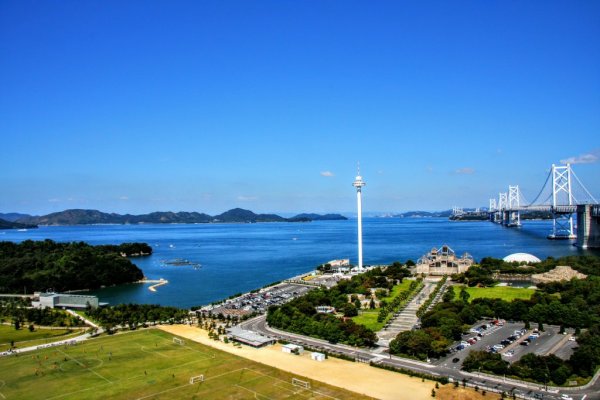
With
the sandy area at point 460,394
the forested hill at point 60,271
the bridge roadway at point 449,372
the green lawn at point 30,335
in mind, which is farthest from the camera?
the forested hill at point 60,271

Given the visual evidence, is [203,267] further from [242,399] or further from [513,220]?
[513,220]

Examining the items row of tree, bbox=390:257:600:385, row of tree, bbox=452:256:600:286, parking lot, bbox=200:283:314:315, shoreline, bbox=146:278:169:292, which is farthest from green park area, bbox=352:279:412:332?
shoreline, bbox=146:278:169:292

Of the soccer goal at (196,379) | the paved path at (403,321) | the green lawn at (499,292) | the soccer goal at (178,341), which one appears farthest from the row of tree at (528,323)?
the soccer goal at (178,341)

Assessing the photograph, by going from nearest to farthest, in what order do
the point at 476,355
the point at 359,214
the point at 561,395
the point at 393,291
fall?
the point at 561,395
the point at 476,355
the point at 393,291
the point at 359,214

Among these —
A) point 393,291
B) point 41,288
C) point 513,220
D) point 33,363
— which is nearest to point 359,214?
point 393,291

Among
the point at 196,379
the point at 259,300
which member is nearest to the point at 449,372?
the point at 196,379

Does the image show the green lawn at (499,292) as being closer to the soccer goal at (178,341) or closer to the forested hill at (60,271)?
the soccer goal at (178,341)

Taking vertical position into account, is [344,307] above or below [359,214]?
below
